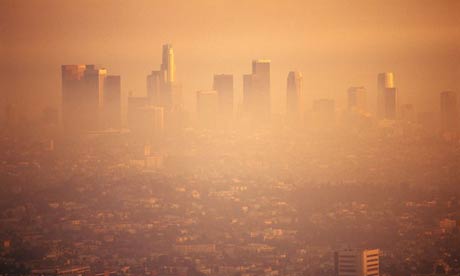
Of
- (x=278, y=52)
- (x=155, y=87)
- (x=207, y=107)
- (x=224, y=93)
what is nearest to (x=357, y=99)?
(x=278, y=52)

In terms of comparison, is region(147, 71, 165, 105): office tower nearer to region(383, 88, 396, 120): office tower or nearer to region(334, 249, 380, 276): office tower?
region(383, 88, 396, 120): office tower

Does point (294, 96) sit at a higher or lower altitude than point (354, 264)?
higher

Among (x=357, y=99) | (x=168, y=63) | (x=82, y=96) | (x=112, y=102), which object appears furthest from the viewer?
(x=357, y=99)

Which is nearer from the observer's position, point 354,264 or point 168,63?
point 354,264

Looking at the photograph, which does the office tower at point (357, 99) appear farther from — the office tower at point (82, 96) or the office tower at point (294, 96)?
the office tower at point (82, 96)

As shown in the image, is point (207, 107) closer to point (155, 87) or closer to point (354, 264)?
point (155, 87)

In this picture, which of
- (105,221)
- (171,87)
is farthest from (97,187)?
(171,87)

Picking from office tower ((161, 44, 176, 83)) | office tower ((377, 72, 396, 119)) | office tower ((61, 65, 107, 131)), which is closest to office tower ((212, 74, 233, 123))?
office tower ((161, 44, 176, 83))
